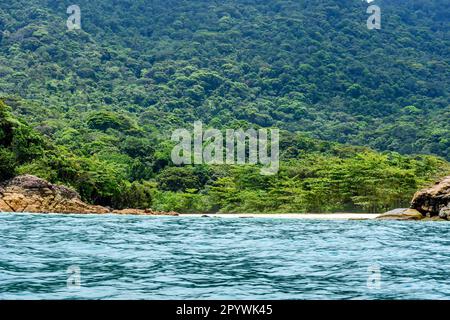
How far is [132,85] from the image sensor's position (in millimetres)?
113500

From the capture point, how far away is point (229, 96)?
375ft

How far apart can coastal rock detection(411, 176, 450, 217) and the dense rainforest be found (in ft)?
27.2

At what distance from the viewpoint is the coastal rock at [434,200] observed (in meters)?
34.2

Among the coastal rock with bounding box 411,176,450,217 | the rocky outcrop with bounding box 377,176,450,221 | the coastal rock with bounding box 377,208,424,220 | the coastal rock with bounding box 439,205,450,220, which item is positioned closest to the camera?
the coastal rock with bounding box 439,205,450,220

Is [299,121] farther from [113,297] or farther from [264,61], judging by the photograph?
[113,297]

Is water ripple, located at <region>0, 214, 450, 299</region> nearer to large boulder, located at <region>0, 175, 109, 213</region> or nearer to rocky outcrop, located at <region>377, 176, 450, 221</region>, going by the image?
rocky outcrop, located at <region>377, 176, 450, 221</region>

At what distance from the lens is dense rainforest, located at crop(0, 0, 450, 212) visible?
48438 mm

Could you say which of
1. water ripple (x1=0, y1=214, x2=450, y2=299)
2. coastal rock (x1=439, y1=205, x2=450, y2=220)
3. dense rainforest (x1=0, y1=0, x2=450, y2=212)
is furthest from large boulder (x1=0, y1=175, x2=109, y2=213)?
coastal rock (x1=439, y1=205, x2=450, y2=220)

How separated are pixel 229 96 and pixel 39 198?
247 feet

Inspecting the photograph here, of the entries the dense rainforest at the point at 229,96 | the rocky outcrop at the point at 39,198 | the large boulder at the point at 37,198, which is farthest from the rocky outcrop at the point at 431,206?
the large boulder at the point at 37,198

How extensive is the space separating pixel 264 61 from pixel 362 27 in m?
27.0

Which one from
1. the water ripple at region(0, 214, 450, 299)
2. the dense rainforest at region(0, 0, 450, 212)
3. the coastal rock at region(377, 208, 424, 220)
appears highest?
the dense rainforest at region(0, 0, 450, 212)

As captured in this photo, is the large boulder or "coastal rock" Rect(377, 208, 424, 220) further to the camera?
the large boulder

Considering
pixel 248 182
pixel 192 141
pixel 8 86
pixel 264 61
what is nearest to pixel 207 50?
pixel 264 61
